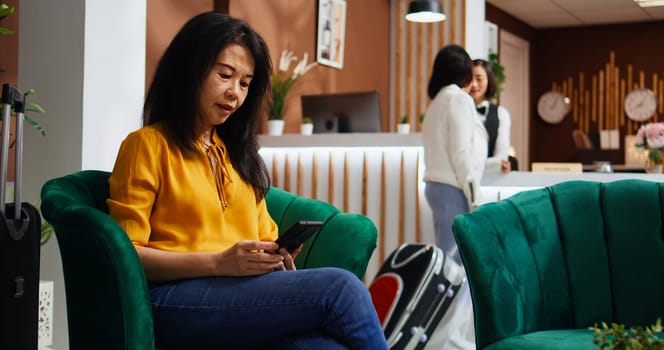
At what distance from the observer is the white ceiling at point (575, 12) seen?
971 cm

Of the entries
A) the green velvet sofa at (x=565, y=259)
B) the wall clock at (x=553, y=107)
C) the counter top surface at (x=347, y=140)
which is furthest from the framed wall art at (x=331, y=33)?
the wall clock at (x=553, y=107)

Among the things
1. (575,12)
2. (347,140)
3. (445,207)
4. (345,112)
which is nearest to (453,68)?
(445,207)

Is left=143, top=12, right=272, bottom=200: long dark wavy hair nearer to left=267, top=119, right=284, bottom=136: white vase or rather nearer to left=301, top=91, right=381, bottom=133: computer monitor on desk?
left=301, top=91, right=381, bottom=133: computer monitor on desk

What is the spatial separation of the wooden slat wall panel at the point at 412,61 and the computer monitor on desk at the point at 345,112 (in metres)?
2.34

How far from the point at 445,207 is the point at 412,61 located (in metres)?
4.04

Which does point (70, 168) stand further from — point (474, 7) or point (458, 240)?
point (474, 7)

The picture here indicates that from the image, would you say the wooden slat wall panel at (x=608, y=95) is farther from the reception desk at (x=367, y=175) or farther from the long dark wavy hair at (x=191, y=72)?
the long dark wavy hair at (x=191, y=72)

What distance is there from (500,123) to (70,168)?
2.29m

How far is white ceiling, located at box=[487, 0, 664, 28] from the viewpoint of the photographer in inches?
382

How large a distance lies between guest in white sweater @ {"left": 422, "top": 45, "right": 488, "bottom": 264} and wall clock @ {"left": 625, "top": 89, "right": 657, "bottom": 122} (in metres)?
7.48

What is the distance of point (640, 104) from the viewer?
1077cm

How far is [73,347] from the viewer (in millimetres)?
1974

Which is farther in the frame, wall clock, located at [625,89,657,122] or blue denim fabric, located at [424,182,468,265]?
wall clock, located at [625,89,657,122]

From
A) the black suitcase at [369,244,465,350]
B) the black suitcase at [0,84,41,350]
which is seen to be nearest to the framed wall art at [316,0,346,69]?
the black suitcase at [369,244,465,350]
